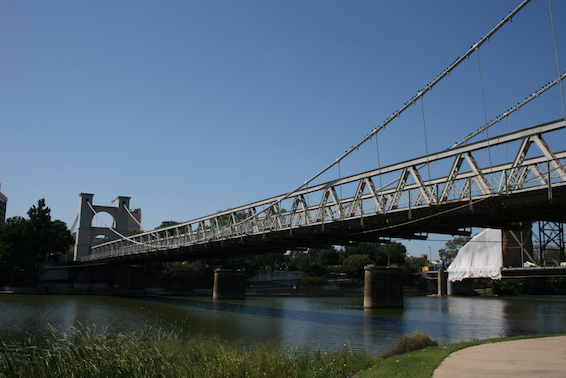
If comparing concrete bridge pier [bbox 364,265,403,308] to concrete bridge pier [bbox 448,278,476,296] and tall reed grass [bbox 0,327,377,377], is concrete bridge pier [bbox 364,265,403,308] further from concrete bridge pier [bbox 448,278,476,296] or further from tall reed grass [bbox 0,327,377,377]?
concrete bridge pier [bbox 448,278,476,296]

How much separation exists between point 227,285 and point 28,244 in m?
30.7

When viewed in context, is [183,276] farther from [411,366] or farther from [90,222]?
[411,366]

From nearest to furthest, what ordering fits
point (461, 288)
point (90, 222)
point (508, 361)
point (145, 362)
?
point (145, 362), point (508, 361), point (461, 288), point (90, 222)

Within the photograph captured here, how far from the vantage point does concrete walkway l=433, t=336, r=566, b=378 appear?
1134 cm

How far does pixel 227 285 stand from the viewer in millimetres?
74000

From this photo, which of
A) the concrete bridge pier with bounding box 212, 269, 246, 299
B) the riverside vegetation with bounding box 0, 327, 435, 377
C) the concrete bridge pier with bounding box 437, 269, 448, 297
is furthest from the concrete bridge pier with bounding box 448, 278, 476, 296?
the riverside vegetation with bounding box 0, 327, 435, 377

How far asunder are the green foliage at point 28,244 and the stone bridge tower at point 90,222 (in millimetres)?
9874

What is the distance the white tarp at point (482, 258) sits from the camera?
77938mm

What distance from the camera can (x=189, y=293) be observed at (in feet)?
294

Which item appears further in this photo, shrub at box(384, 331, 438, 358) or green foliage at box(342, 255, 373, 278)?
green foliage at box(342, 255, 373, 278)

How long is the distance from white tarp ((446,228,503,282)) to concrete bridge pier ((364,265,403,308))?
2944cm

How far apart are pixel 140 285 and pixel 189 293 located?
828cm

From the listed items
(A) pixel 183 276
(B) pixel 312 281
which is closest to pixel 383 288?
(A) pixel 183 276

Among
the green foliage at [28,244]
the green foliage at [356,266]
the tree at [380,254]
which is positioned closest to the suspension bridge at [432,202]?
the green foliage at [28,244]
